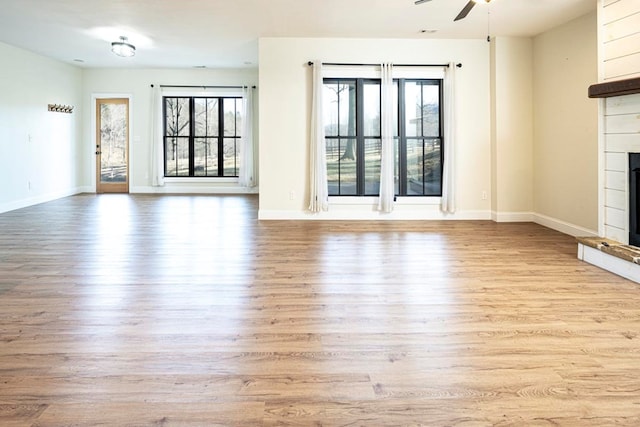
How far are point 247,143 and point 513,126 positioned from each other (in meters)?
6.03

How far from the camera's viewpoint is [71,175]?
1105cm

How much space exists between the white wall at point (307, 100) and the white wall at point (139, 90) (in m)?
3.99

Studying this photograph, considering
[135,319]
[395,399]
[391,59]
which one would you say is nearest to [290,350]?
[395,399]

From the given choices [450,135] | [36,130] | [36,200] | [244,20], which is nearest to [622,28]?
[450,135]

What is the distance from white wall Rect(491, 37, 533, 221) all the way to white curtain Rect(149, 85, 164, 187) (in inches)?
290

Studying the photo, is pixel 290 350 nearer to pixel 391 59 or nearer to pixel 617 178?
pixel 617 178

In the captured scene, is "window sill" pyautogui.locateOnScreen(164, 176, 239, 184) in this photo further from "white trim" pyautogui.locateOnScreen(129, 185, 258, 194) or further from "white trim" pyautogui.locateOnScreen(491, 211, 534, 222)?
"white trim" pyautogui.locateOnScreen(491, 211, 534, 222)

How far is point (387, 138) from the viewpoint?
24.9 ft

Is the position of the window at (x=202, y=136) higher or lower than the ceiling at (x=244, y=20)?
lower

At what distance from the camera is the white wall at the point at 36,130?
→ 8453 mm

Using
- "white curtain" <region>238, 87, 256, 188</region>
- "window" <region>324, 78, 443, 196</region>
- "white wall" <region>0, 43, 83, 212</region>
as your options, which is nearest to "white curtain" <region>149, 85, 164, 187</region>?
"white wall" <region>0, 43, 83, 212</region>

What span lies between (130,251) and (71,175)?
6861 millimetres

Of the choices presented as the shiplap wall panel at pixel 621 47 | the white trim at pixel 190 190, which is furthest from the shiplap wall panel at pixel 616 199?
the white trim at pixel 190 190

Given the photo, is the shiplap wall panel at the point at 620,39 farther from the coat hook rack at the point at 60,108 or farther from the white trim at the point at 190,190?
the coat hook rack at the point at 60,108
